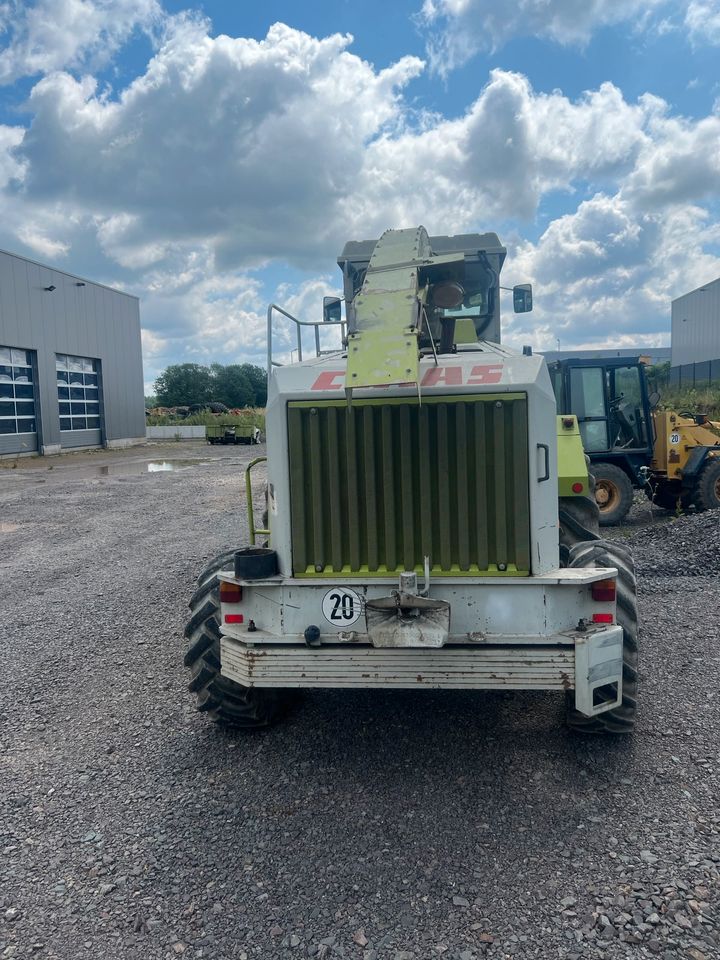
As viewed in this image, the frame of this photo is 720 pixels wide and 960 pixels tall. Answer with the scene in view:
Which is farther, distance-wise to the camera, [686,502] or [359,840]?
[686,502]

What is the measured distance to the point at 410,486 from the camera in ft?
11.8

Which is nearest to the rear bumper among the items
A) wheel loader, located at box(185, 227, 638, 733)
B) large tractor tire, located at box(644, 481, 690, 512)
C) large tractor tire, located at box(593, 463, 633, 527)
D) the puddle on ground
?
wheel loader, located at box(185, 227, 638, 733)

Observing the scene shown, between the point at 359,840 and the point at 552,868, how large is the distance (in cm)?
81

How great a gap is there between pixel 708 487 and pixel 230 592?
9.14 meters

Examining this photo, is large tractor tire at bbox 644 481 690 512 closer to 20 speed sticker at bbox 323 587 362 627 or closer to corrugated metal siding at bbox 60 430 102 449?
20 speed sticker at bbox 323 587 362 627

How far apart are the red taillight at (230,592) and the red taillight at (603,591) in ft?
5.79

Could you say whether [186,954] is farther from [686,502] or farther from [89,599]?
[686,502]

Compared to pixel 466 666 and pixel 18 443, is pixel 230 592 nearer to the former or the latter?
pixel 466 666

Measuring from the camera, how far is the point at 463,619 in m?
3.52

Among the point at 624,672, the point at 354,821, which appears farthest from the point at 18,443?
the point at 624,672

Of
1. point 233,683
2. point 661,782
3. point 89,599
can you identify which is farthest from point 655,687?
point 89,599

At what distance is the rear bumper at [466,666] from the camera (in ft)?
10.9

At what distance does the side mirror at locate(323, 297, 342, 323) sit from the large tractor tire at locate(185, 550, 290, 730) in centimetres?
261

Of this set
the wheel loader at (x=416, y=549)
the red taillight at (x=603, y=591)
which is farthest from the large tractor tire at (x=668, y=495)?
the red taillight at (x=603, y=591)
